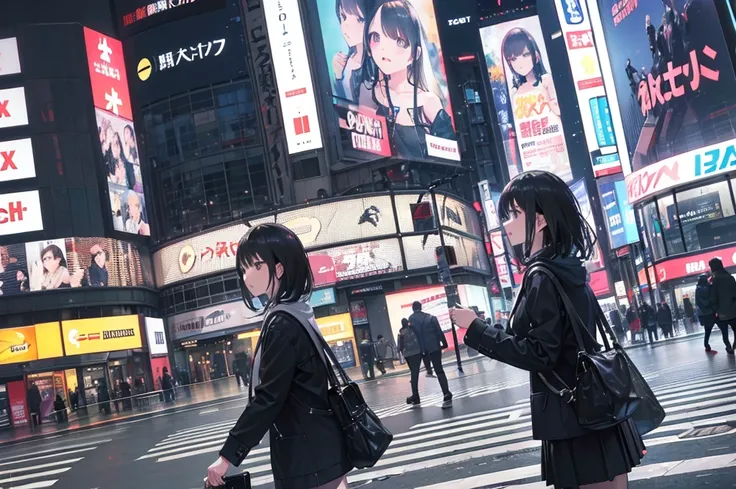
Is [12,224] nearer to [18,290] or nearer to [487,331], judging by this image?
[18,290]

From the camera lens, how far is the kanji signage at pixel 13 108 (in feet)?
141

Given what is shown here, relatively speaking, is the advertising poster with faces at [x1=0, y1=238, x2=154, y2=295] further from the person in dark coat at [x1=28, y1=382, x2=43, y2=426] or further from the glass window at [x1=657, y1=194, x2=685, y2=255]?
the glass window at [x1=657, y1=194, x2=685, y2=255]

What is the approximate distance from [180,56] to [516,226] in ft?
167

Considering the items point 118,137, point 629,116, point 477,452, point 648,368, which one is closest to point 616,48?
point 629,116

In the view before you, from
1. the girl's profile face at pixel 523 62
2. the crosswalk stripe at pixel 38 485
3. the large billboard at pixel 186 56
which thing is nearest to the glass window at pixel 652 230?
the girl's profile face at pixel 523 62

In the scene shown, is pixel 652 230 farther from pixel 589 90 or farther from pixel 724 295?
pixel 724 295

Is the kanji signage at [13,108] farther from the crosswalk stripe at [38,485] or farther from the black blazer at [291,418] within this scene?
the black blazer at [291,418]

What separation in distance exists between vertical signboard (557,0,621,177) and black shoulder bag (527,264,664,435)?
147 feet

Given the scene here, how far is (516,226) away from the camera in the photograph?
3.09 meters

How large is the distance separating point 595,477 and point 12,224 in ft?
144

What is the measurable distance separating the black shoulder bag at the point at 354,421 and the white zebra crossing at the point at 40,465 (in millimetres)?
9498

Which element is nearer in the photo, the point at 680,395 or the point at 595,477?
the point at 595,477

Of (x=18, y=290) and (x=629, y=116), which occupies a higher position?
(x=629, y=116)

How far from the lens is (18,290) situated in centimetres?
4022
